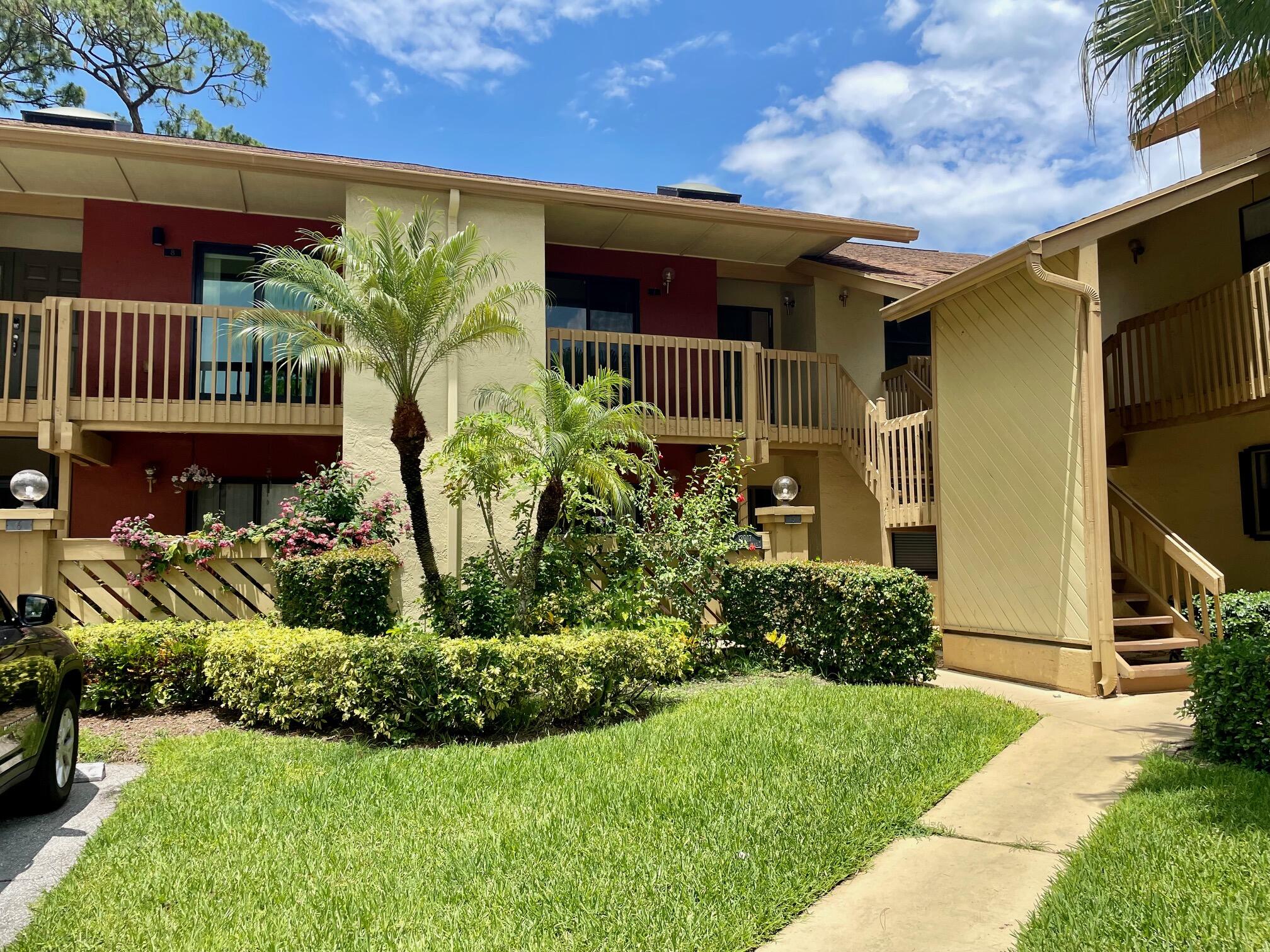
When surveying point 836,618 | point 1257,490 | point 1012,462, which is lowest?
point 836,618

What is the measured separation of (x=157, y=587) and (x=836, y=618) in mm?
6870

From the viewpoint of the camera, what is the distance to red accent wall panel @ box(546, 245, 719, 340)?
1435 centimetres

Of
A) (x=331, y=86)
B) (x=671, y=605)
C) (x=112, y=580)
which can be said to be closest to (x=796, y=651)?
(x=671, y=605)

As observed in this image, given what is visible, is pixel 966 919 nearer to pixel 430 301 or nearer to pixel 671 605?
pixel 671 605

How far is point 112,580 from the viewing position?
9.38 m

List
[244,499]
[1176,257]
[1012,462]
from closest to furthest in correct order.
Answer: [1012,462]
[1176,257]
[244,499]

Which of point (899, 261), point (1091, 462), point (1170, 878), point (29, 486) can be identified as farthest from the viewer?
point (899, 261)

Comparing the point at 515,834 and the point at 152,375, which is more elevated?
the point at 152,375

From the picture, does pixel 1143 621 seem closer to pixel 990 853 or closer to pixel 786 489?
pixel 786 489

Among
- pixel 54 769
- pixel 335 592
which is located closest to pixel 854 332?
pixel 335 592

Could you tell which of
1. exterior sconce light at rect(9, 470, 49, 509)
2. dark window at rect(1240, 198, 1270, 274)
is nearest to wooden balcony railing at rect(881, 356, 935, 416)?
dark window at rect(1240, 198, 1270, 274)

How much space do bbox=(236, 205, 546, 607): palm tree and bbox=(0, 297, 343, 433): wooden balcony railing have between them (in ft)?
4.36

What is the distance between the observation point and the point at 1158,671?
8.84 meters

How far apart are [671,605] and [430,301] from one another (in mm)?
3859
